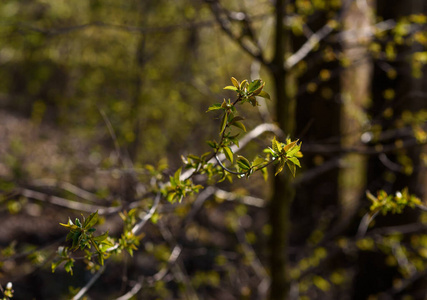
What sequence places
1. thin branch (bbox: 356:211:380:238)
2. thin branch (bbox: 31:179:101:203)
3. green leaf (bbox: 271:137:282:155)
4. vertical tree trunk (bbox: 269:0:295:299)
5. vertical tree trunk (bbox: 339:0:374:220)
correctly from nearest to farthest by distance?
green leaf (bbox: 271:137:282:155) → thin branch (bbox: 356:211:380:238) → thin branch (bbox: 31:179:101:203) → vertical tree trunk (bbox: 269:0:295:299) → vertical tree trunk (bbox: 339:0:374:220)

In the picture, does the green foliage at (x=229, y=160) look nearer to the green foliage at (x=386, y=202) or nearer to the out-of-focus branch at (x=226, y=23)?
the green foliage at (x=386, y=202)

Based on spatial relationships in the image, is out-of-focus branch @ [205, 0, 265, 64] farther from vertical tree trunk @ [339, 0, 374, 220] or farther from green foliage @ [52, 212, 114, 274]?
vertical tree trunk @ [339, 0, 374, 220]

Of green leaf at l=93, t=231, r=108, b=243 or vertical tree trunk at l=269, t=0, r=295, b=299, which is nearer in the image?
green leaf at l=93, t=231, r=108, b=243

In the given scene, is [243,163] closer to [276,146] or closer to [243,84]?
[276,146]

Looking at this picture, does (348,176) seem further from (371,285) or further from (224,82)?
(224,82)

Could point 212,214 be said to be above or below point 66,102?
below

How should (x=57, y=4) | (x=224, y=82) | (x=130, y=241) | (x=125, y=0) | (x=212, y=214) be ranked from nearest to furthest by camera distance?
(x=130, y=241) < (x=125, y=0) < (x=224, y=82) < (x=57, y=4) < (x=212, y=214)

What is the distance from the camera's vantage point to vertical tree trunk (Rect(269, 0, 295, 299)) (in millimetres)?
2514

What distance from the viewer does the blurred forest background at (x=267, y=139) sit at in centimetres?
261

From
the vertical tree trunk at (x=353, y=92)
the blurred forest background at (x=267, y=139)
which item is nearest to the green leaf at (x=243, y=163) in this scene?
the blurred forest background at (x=267, y=139)

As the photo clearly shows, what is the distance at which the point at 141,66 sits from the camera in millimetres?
4156

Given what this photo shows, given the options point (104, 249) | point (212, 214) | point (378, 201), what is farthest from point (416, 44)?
point (212, 214)

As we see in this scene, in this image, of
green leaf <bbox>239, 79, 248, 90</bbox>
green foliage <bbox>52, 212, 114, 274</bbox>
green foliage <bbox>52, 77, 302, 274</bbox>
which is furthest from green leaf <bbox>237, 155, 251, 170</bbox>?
green foliage <bbox>52, 212, 114, 274</bbox>

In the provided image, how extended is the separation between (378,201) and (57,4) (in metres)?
6.97
